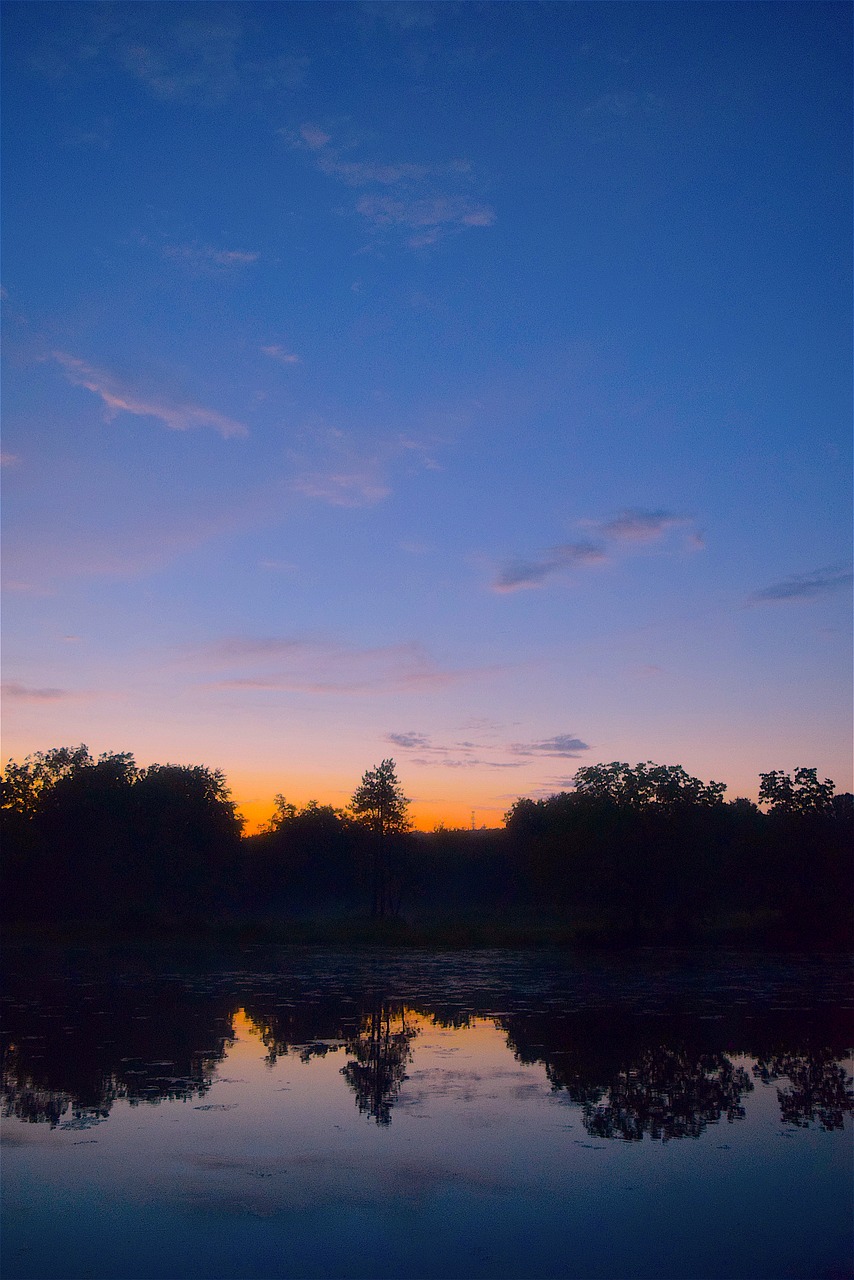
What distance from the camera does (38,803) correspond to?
72.4m

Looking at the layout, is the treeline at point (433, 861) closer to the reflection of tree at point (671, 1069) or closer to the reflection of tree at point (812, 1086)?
the reflection of tree at point (671, 1069)

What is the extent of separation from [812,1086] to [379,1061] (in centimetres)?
754

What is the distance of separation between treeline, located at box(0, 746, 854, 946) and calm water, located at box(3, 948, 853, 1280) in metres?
24.0

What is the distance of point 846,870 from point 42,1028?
40927mm

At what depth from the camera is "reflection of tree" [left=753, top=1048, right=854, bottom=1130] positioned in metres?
13.1

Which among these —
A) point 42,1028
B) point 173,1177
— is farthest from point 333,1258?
point 42,1028

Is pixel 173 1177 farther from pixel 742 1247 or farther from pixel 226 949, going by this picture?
pixel 226 949

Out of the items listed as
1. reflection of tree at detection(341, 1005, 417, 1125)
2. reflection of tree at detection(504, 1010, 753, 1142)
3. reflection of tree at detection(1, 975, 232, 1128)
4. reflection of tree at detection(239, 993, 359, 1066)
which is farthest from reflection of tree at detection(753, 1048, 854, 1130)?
reflection of tree at detection(1, 975, 232, 1128)

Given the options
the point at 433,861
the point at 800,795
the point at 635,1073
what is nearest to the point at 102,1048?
the point at 635,1073

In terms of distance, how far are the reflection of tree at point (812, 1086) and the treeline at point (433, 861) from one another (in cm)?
2908

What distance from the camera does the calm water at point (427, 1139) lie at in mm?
8234

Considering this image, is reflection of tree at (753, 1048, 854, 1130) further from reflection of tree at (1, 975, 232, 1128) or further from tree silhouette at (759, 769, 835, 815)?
tree silhouette at (759, 769, 835, 815)

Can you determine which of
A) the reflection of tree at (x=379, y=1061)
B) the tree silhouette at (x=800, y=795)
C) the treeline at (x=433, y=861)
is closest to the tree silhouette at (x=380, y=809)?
the treeline at (x=433, y=861)

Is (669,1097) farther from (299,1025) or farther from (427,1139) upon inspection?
(299,1025)
